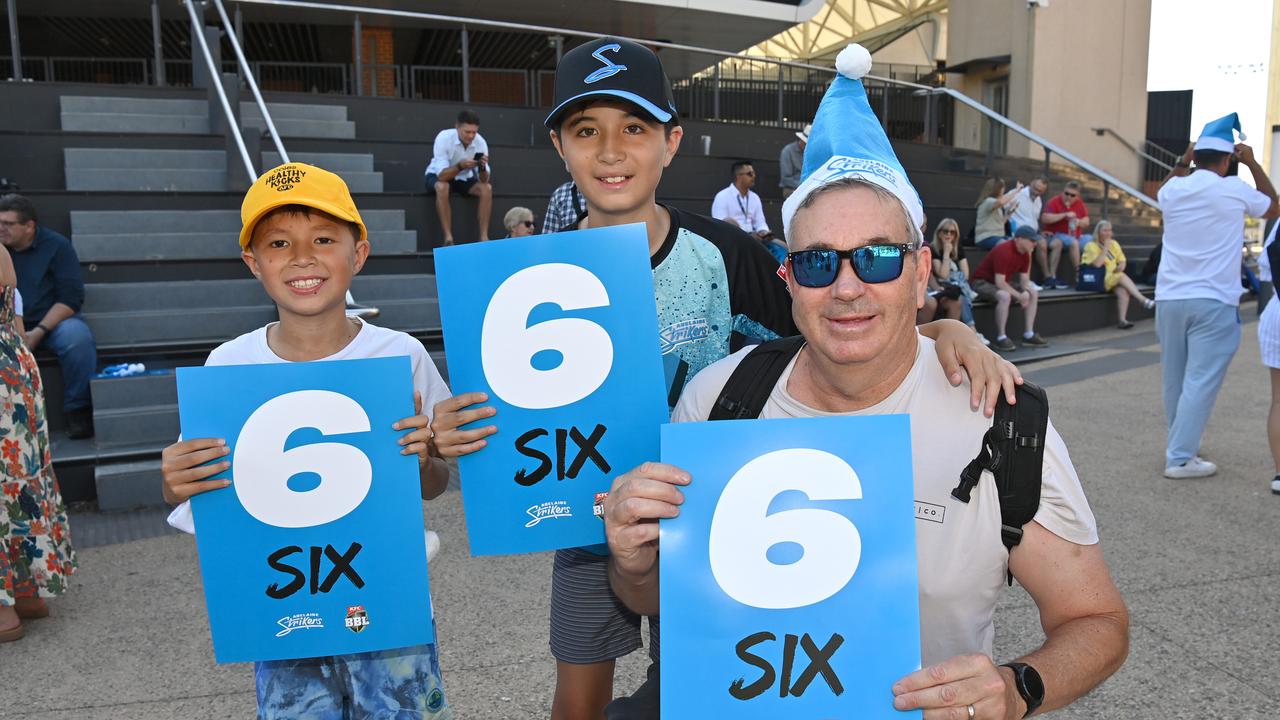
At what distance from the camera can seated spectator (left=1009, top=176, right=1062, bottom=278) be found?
45.5 ft

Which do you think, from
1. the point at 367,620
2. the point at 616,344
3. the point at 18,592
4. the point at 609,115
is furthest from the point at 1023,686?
the point at 18,592

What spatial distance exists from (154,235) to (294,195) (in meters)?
6.59

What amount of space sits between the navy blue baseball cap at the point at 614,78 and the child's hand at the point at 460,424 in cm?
67

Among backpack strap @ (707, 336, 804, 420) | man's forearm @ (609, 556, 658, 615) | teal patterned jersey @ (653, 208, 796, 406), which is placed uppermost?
teal patterned jersey @ (653, 208, 796, 406)

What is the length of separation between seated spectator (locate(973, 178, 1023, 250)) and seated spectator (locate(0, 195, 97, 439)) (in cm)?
1095

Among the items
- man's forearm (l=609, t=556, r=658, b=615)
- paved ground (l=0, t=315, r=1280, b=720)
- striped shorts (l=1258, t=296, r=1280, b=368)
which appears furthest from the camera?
striped shorts (l=1258, t=296, r=1280, b=368)

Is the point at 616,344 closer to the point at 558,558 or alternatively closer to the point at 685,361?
the point at 685,361

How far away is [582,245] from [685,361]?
1.50ft

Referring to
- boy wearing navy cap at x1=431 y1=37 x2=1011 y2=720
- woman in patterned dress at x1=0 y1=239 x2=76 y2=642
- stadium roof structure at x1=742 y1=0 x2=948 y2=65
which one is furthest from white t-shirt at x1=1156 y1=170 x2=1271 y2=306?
stadium roof structure at x1=742 y1=0 x2=948 y2=65

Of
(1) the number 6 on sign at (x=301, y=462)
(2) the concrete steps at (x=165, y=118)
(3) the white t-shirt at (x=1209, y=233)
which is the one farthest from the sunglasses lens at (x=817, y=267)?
(2) the concrete steps at (x=165, y=118)

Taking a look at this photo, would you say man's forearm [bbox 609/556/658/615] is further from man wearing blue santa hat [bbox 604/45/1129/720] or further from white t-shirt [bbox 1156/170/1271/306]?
white t-shirt [bbox 1156/170/1271/306]

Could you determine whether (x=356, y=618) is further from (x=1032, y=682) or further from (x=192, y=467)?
(x=1032, y=682)

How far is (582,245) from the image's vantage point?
76.9 inches

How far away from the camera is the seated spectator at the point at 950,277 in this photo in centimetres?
Answer: 1038
